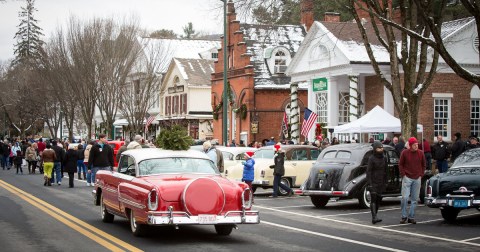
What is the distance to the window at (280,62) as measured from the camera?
54750 mm

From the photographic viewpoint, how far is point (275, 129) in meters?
53.6

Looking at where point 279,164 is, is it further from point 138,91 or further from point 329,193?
point 138,91

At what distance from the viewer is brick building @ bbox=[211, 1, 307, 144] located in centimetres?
5306

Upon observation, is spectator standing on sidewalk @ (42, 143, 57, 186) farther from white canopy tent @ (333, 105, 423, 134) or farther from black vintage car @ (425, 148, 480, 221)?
black vintage car @ (425, 148, 480, 221)

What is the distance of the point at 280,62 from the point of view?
55.0m

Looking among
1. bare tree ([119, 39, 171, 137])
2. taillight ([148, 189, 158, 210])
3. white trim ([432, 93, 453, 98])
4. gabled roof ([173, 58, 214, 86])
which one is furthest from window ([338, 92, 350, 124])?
taillight ([148, 189, 158, 210])

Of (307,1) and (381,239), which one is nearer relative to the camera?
(381,239)

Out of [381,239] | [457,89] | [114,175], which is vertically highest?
[457,89]

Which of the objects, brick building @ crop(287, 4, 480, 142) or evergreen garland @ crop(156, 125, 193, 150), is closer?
evergreen garland @ crop(156, 125, 193, 150)

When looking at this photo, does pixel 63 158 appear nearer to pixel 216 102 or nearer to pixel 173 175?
pixel 173 175

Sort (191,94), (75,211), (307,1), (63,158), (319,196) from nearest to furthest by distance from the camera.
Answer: (75,211)
(319,196)
(307,1)
(63,158)
(191,94)

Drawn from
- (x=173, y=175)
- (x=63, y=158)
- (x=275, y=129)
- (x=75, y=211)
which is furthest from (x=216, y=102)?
(x=173, y=175)

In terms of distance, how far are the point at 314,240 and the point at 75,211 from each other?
745 centimetres

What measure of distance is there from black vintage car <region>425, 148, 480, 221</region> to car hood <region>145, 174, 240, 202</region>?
548 centimetres
